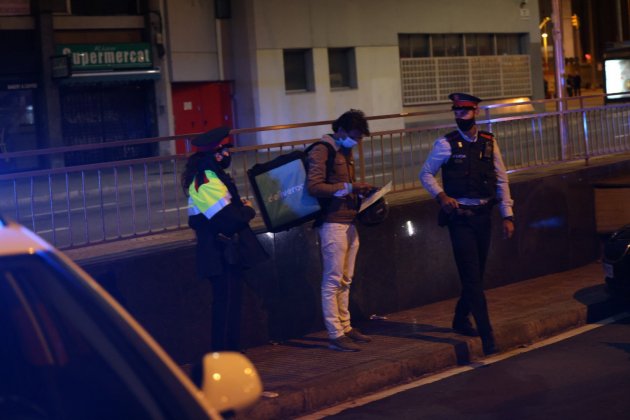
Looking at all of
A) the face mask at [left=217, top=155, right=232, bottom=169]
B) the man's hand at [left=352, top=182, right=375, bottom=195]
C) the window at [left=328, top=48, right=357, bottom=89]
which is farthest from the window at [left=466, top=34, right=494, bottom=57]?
the face mask at [left=217, top=155, right=232, bottom=169]

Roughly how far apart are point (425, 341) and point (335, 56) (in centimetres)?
2590

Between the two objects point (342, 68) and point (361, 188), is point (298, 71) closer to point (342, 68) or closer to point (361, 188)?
point (342, 68)

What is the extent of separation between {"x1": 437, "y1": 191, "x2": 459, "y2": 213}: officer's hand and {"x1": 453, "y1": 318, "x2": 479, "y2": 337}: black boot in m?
1.00

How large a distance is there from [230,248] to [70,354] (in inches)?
175

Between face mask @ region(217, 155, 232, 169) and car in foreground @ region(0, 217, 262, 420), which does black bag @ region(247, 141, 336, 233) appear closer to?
face mask @ region(217, 155, 232, 169)

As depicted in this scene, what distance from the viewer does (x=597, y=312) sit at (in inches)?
375

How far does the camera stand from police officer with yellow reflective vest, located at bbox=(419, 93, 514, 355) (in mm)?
8156

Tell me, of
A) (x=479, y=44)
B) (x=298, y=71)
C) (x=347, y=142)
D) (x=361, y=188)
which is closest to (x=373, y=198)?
(x=361, y=188)

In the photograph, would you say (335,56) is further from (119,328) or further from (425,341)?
(119,328)

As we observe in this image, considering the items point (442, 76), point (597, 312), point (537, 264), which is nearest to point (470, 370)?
point (597, 312)

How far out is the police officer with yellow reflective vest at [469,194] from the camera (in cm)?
816

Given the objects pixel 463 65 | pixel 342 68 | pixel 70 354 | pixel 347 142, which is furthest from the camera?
pixel 463 65

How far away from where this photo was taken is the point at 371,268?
31.5 feet

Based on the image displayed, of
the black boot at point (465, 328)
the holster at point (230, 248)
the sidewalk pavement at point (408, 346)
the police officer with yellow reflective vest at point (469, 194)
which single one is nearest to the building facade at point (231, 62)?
the sidewalk pavement at point (408, 346)
